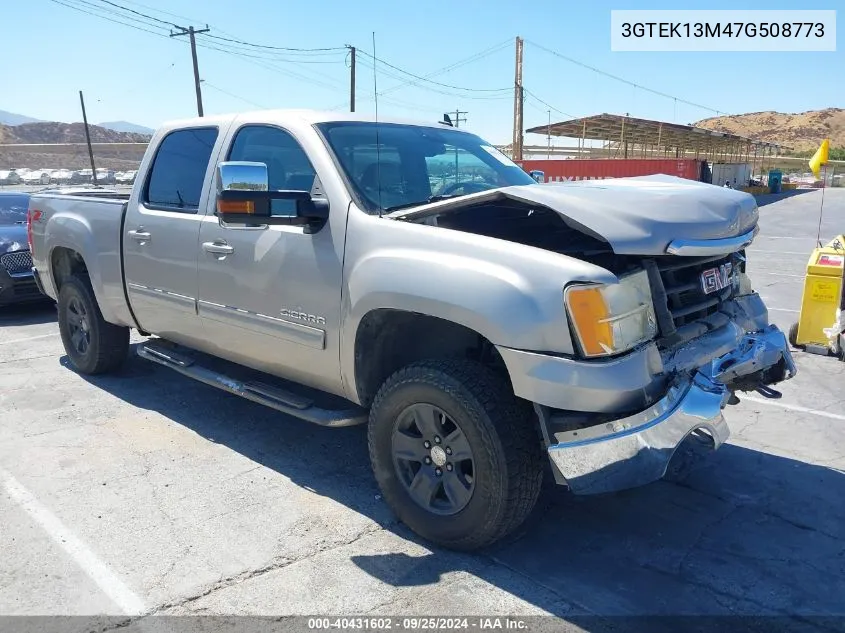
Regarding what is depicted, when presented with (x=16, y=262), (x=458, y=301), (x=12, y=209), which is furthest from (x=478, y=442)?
(x=12, y=209)

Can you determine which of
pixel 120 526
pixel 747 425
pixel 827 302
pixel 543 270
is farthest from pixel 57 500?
pixel 827 302

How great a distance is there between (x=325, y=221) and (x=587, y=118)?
105 feet

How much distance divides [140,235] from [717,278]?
140 inches

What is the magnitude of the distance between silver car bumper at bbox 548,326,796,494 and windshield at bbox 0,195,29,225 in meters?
8.94

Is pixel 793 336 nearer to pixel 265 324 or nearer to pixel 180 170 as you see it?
pixel 265 324

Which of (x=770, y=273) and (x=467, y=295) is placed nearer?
(x=467, y=295)

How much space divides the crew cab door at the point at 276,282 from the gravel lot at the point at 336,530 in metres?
0.66

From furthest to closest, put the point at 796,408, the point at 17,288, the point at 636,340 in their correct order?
the point at 17,288 < the point at 796,408 < the point at 636,340

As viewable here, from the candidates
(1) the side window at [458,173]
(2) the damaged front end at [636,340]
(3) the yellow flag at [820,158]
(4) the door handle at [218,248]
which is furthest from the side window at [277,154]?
(3) the yellow flag at [820,158]

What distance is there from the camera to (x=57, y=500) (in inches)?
144

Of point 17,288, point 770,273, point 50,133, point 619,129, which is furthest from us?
point 50,133

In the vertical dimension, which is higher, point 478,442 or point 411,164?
point 411,164

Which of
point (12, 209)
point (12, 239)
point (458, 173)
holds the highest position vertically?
point (458, 173)

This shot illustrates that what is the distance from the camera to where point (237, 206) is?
3.19 metres
